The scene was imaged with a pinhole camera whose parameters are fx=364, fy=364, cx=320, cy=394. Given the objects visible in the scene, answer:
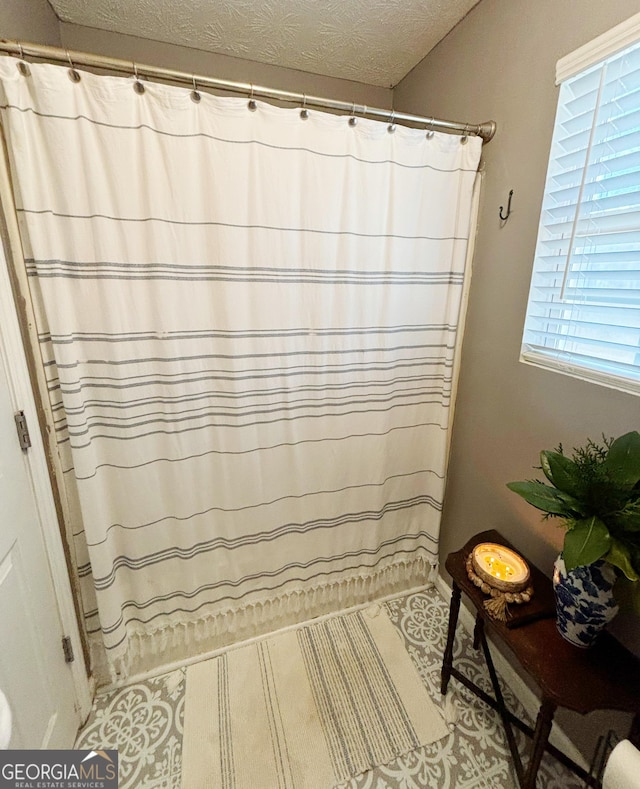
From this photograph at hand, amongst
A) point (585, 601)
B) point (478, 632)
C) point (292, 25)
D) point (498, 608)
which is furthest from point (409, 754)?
point (292, 25)

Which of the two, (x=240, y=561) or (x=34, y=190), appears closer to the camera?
(x=34, y=190)

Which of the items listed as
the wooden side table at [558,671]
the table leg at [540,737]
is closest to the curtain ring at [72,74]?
the wooden side table at [558,671]

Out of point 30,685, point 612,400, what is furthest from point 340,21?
point 30,685

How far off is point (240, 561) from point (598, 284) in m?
1.51

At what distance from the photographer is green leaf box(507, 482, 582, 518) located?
852 mm

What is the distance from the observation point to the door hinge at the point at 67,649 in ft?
3.86

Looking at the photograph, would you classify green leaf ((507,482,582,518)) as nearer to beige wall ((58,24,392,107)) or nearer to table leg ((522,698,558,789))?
table leg ((522,698,558,789))

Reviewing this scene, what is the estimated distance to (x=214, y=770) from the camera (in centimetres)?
115

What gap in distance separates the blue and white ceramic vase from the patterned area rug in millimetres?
677

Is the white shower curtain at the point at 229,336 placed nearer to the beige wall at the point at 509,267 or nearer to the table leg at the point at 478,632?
the beige wall at the point at 509,267

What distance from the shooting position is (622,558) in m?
0.77

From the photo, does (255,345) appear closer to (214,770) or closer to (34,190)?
(34,190)

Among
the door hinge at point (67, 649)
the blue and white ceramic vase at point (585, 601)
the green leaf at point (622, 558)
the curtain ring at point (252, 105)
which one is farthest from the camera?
the door hinge at point (67, 649)

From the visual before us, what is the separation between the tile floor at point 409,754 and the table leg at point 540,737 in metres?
0.29
